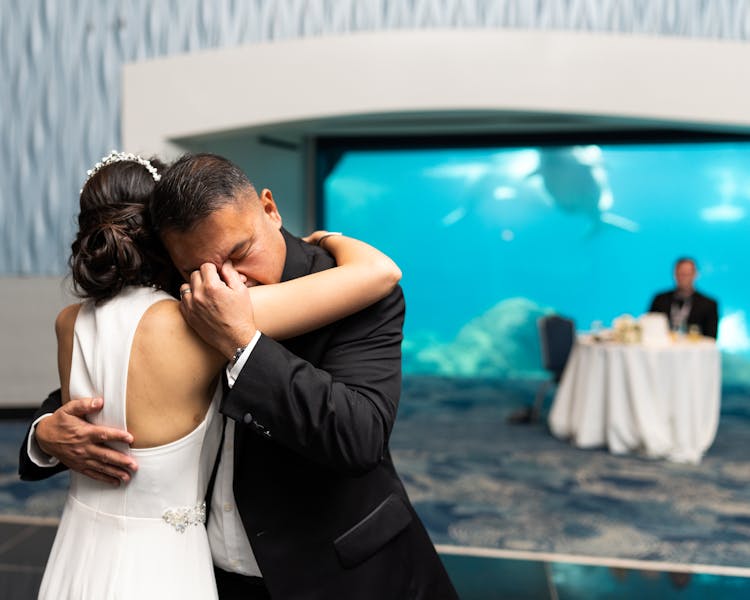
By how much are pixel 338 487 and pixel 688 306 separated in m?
6.41

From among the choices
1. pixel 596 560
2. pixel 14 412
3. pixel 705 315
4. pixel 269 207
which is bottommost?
pixel 14 412

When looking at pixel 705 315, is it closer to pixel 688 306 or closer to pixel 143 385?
pixel 688 306

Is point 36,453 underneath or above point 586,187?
underneath

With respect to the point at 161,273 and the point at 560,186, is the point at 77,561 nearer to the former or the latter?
the point at 161,273

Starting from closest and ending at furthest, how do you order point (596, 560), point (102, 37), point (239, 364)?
1. point (239, 364)
2. point (596, 560)
3. point (102, 37)

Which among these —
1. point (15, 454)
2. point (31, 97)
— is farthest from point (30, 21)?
point (15, 454)

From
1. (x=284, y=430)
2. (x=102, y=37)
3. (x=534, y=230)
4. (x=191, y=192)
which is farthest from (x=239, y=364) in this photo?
(x=534, y=230)

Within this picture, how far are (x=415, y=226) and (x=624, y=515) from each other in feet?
22.1

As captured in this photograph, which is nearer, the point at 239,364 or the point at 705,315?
the point at 239,364

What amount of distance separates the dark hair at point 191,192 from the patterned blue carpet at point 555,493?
3182mm

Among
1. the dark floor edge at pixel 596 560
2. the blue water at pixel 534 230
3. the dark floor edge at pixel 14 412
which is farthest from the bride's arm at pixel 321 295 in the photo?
the blue water at pixel 534 230

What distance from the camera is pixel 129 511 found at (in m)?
1.25

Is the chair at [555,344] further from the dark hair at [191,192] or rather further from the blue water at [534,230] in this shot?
the dark hair at [191,192]

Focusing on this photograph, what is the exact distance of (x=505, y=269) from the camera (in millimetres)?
10461
